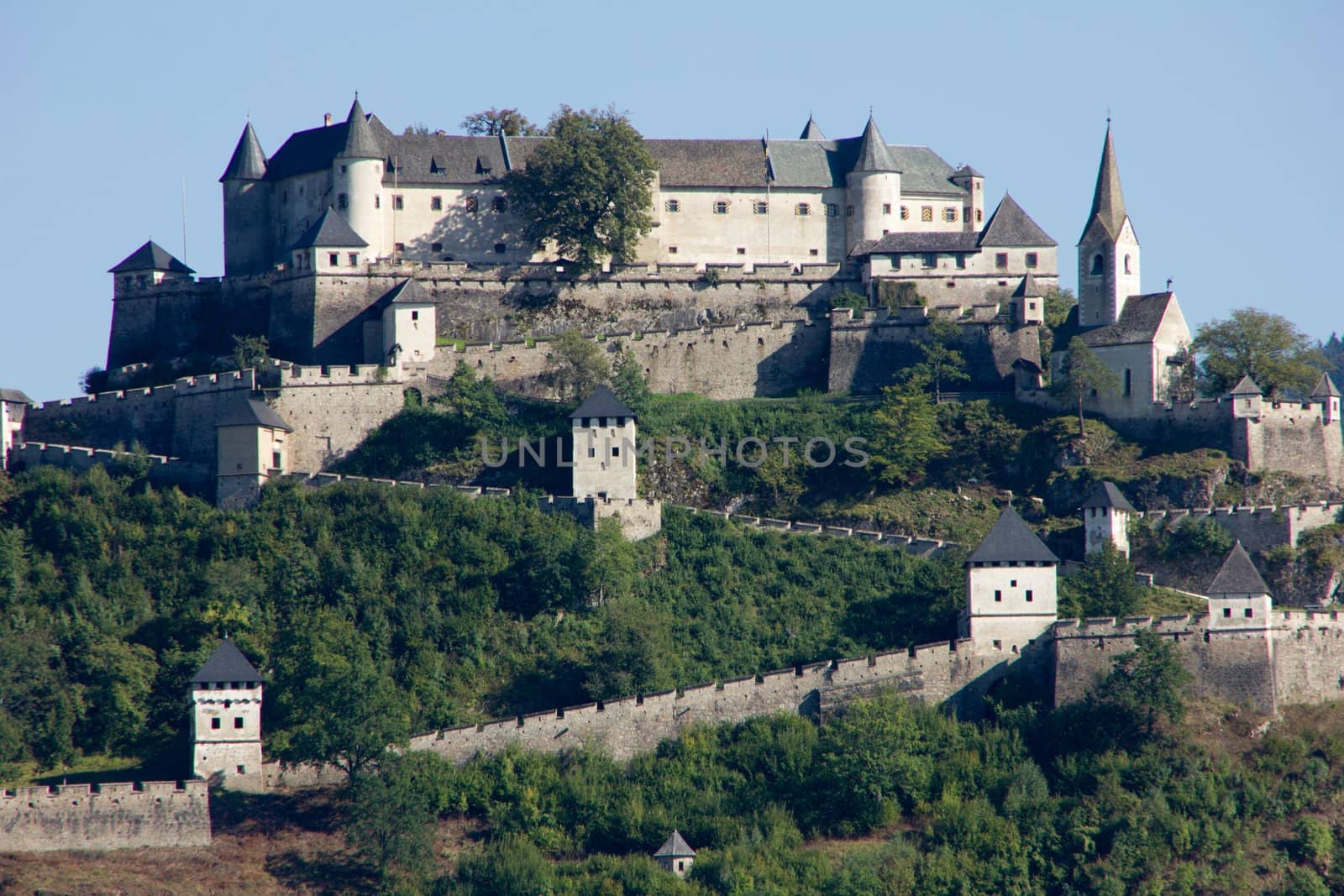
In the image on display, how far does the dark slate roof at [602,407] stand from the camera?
8156 cm

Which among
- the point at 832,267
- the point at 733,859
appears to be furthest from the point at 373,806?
the point at 832,267

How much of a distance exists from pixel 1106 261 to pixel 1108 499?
1297 centimetres

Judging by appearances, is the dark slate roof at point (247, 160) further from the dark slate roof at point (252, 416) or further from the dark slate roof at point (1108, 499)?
the dark slate roof at point (1108, 499)

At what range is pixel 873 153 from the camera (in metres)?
99.7

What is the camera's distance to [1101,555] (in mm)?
76875

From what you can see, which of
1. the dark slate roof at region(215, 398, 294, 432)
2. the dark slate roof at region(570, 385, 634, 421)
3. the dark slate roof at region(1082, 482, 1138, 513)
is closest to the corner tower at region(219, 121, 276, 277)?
the dark slate roof at region(215, 398, 294, 432)

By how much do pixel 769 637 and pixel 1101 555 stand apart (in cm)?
1039

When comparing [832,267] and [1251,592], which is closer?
[1251,592]

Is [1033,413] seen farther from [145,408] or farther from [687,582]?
[145,408]

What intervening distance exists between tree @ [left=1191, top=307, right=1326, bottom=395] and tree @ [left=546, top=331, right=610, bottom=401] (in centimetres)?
2039

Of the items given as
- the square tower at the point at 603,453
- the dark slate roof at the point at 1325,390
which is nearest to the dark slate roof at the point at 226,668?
the square tower at the point at 603,453

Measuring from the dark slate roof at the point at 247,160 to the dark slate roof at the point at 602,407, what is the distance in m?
21.3

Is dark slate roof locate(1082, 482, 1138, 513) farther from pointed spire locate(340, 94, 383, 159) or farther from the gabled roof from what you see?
pointed spire locate(340, 94, 383, 159)

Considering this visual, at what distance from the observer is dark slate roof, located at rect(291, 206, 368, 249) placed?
9162cm
